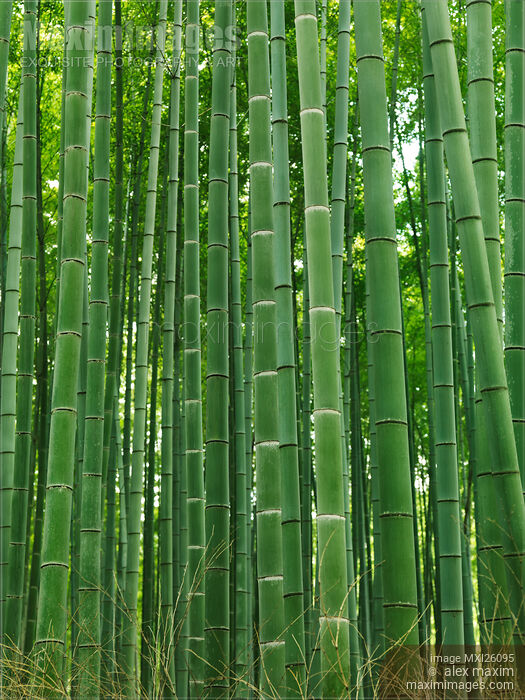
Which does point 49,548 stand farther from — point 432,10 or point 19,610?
point 432,10

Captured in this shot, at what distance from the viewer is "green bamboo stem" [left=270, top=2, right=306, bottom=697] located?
206cm

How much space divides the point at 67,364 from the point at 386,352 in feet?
2.79

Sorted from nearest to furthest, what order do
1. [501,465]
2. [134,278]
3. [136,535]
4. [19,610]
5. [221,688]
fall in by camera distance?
1. [501,465]
2. [221,688]
3. [19,610]
4. [136,535]
5. [134,278]

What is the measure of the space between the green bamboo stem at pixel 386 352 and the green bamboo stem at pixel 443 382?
542 mm

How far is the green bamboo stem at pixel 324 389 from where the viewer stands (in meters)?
1.67

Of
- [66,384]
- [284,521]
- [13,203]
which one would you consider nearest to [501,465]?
[284,521]

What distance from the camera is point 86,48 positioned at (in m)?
2.14

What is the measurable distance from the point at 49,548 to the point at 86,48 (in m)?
1.37

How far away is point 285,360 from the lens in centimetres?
234

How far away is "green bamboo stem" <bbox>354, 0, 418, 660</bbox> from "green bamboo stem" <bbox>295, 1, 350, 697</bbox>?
0.10m

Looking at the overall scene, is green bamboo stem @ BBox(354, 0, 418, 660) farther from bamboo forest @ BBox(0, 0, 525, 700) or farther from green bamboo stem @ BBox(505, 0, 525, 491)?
green bamboo stem @ BBox(505, 0, 525, 491)

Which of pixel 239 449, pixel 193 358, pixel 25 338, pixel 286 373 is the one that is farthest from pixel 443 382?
pixel 25 338

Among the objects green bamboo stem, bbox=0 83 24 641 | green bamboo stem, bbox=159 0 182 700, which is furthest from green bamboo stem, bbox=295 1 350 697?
green bamboo stem, bbox=159 0 182 700

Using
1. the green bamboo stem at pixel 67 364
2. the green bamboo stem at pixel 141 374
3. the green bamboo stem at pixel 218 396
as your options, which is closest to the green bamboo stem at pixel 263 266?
the green bamboo stem at pixel 218 396
